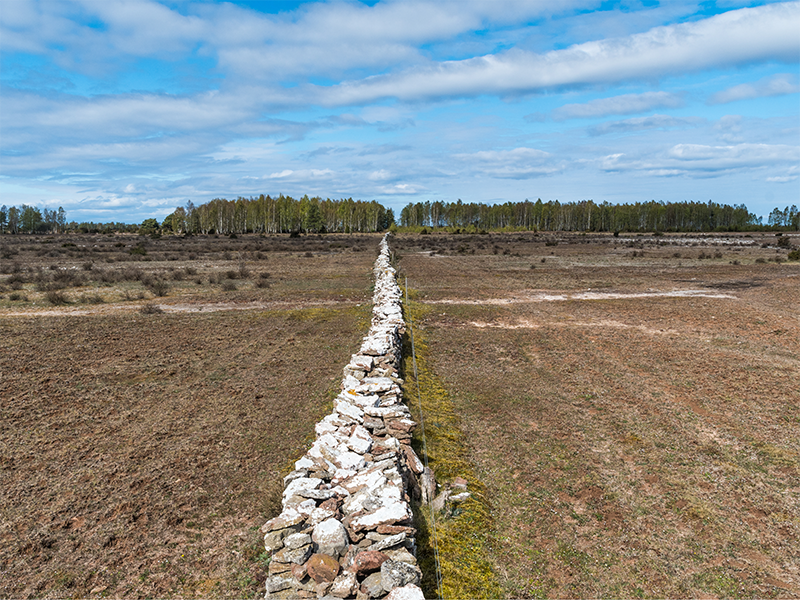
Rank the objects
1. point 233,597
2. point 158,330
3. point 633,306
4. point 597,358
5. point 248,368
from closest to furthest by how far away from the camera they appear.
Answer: point 233,597, point 248,368, point 597,358, point 158,330, point 633,306

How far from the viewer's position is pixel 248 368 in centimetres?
978

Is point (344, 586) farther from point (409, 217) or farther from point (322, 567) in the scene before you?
point (409, 217)

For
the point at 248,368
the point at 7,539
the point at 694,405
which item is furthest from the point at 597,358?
the point at 7,539

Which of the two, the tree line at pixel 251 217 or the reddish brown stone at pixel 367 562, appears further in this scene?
the tree line at pixel 251 217

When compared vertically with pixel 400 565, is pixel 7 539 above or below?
below

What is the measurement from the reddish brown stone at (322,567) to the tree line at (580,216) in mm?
136905

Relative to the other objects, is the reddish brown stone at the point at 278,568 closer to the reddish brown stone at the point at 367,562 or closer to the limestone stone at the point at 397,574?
the reddish brown stone at the point at 367,562

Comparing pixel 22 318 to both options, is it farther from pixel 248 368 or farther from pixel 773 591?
pixel 773 591

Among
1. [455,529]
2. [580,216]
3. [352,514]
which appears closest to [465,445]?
[455,529]

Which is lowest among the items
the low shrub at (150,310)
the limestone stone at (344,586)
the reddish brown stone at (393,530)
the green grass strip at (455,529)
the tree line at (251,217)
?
the green grass strip at (455,529)

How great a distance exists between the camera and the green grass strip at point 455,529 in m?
3.95

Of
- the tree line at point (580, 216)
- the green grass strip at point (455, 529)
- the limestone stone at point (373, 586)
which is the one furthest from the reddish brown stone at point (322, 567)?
the tree line at point (580, 216)

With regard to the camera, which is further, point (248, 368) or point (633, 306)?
point (633, 306)

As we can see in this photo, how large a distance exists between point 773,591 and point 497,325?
10.4 metres
